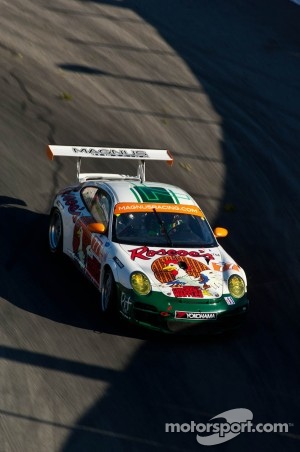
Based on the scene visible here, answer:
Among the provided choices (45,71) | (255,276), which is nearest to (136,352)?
(255,276)

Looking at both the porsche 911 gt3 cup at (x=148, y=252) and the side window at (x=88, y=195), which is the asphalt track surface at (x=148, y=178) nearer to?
the porsche 911 gt3 cup at (x=148, y=252)

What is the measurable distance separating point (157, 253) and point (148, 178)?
513 cm

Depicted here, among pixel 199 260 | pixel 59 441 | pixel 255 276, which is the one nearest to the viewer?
pixel 59 441

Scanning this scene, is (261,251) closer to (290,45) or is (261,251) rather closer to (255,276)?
(255,276)

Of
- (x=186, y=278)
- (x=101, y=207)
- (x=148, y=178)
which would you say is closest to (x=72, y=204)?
(x=101, y=207)

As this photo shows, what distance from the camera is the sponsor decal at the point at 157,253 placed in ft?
43.3

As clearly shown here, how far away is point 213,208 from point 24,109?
177 inches

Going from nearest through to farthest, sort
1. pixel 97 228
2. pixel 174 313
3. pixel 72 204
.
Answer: pixel 174 313
pixel 97 228
pixel 72 204

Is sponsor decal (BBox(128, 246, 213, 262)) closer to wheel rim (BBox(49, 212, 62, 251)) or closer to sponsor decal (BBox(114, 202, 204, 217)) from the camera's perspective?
sponsor decal (BBox(114, 202, 204, 217))

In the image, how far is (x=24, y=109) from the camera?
1989 centimetres

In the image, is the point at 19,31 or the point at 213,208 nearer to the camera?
the point at 213,208

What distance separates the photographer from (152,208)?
14086 mm

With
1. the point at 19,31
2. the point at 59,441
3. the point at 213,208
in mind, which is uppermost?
the point at 59,441

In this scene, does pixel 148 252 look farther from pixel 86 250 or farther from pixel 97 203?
pixel 97 203
